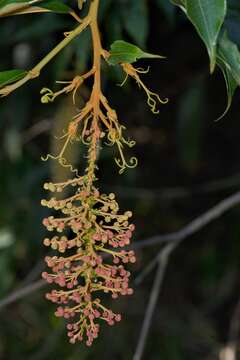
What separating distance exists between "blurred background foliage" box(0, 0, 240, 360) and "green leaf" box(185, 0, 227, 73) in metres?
0.84

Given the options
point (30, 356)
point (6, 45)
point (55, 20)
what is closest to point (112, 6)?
point (55, 20)

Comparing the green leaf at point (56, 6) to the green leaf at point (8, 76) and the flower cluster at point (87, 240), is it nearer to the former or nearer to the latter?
the green leaf at point (8, 76)

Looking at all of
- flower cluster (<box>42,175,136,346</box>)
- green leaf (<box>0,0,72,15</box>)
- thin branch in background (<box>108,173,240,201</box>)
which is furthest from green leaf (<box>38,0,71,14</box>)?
thin branch in background (<box>108,173,240,201</box>)

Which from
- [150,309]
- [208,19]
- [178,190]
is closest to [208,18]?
[208,19]

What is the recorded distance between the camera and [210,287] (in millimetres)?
2732

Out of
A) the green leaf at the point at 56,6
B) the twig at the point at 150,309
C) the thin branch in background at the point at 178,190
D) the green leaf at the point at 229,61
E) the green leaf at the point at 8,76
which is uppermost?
the green leaf at the point at 56,6

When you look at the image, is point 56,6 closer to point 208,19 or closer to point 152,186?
point 208,19

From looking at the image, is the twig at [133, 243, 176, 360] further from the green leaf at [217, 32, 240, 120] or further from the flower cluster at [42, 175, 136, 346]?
the green leaf at [217, 32, 240, 120]

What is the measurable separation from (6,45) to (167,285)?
1.23 metres

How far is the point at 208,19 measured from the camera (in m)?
0.94

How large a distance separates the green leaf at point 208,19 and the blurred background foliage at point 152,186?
843mm

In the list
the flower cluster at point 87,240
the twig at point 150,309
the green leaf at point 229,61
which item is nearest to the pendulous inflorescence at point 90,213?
the flower cluster at point 87,240

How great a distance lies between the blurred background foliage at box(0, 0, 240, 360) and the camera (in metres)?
2.19

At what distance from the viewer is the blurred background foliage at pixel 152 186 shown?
7.17 ft
